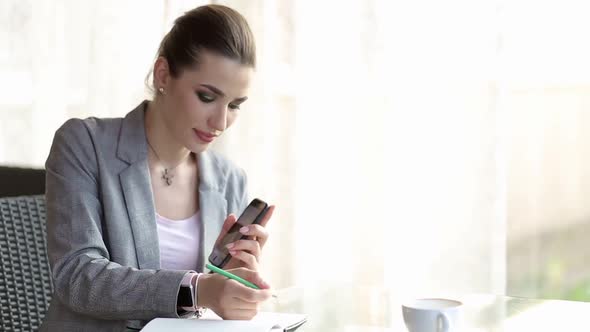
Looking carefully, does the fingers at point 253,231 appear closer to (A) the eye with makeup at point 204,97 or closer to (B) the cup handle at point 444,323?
(A) the eye with makeup at point 204,97

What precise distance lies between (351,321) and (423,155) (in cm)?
120

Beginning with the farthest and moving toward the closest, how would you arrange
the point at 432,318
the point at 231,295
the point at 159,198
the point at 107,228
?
the point at 159,198
the point at 107,228
the point at 231,295
the point at 432,318

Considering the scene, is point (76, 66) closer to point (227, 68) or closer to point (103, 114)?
point (103, 114)

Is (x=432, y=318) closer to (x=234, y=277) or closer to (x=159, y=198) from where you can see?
(x=234, y=277)

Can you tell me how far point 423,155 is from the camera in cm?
249

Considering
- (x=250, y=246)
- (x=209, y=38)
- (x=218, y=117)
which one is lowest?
(x=250, y=246)

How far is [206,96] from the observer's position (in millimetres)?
1507

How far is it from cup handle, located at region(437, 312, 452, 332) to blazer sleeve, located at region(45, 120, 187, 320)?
16.3 inches

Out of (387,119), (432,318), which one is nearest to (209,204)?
(432,318)

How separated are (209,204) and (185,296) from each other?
0.34 m

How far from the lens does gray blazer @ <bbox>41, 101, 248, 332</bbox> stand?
4.32ft

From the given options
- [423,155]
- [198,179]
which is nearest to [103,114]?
[423,155]

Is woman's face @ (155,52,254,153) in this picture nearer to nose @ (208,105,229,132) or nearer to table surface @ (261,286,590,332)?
nose @ (208,105,229,132)

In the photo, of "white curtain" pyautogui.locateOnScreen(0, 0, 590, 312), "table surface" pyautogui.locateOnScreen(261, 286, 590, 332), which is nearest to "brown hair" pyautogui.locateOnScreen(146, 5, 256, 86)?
"table surface" pyautogui.locateOnScreen(261, 286, 590, 332)
